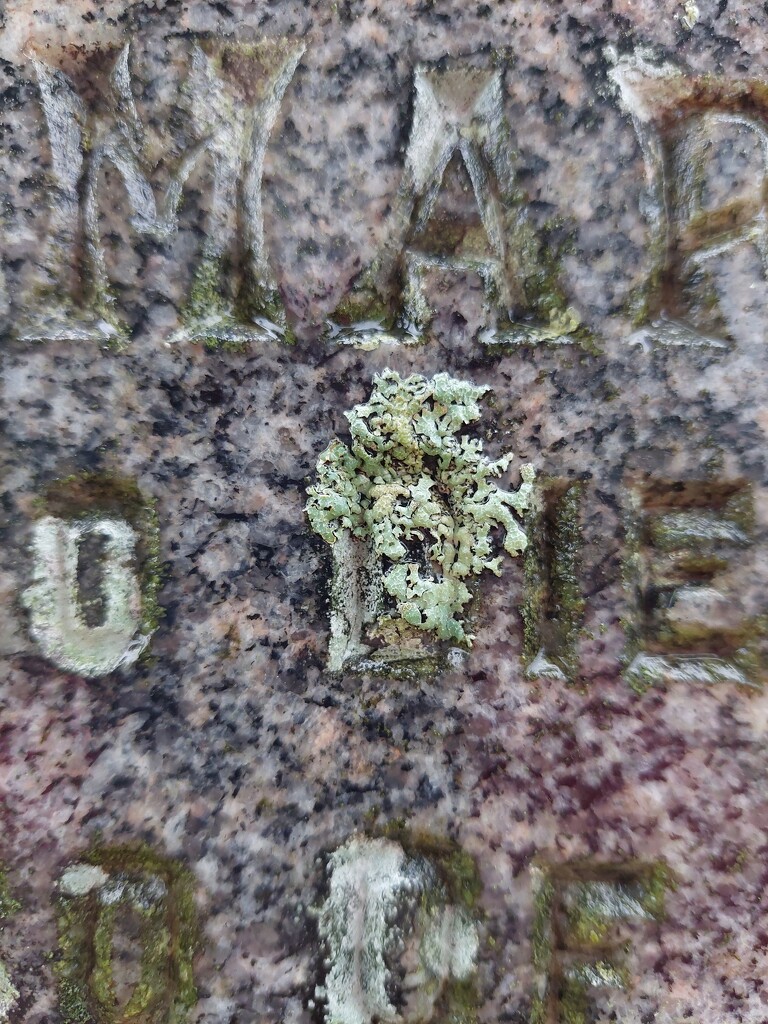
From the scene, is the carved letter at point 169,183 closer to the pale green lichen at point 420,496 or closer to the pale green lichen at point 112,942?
the pale green lichen at point 420,496

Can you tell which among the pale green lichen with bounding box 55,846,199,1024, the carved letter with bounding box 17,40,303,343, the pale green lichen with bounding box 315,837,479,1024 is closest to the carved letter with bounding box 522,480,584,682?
the pale green lichen with bounding box 315,837,479,1024

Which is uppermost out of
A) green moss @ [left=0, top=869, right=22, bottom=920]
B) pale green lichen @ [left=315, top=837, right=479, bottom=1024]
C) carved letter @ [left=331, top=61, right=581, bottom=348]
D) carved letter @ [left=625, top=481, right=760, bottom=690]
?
carved letter @ [left=331, top=61, right=581, bottom=348]

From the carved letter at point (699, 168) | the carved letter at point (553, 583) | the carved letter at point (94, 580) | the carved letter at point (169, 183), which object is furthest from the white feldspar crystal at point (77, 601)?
the carved letter at point (699, 168)

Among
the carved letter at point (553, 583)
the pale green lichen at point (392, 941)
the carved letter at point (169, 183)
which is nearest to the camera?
the carved letter at point (169, 183)

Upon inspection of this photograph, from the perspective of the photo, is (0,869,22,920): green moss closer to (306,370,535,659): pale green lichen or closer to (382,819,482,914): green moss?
(382,819,482,914): green moss

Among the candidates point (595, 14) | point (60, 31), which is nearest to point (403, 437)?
point (595, 14)

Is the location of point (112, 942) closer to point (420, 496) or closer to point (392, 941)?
point (392, 941)

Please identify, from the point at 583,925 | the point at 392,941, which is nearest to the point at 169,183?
the point at 392,941
